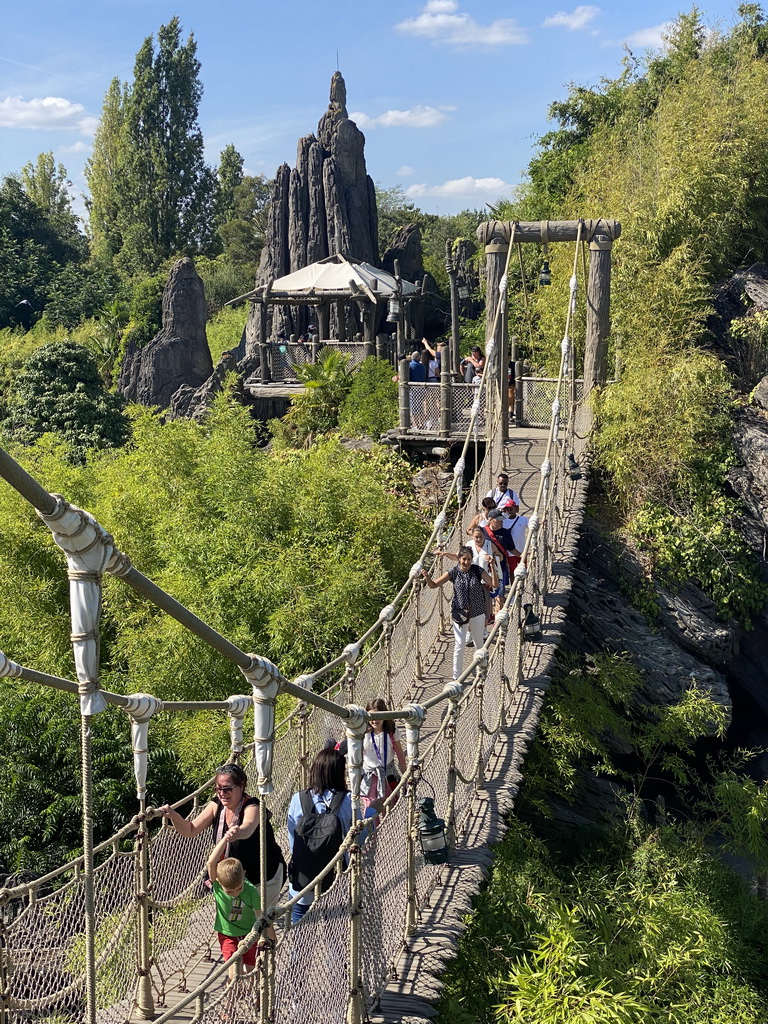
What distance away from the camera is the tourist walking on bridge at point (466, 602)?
5457mm

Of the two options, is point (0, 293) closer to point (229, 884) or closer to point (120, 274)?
point (120, 274)

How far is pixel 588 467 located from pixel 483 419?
1148 mm

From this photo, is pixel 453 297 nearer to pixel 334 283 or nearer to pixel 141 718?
pixel 334 283

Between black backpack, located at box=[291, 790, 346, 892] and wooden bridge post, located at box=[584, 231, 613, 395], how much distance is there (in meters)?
7.14

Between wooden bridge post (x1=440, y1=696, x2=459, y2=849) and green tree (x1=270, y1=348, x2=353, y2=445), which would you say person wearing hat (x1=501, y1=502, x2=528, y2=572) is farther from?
green tree (x1=270, y1=348, x2=353, y2=445)

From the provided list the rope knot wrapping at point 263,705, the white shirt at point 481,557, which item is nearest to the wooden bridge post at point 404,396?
the white shirt at point 481,557

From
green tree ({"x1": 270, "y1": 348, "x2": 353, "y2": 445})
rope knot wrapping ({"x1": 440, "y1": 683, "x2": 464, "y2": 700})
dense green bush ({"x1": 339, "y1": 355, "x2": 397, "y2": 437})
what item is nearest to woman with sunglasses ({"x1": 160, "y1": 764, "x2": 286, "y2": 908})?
rope knot wrapping ({"x1": 440, "y1": 683, "x2": 464, "y2": 700})

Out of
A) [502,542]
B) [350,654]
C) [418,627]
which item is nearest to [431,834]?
[350,654]

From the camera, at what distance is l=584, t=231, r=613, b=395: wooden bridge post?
9.45 meters

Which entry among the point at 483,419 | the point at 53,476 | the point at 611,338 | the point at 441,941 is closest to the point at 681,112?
the point at 611,338

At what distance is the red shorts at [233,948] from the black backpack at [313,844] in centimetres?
24

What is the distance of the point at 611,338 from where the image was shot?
10.8 metres

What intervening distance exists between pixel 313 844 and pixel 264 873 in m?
0.74

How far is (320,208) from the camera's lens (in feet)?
70.9
